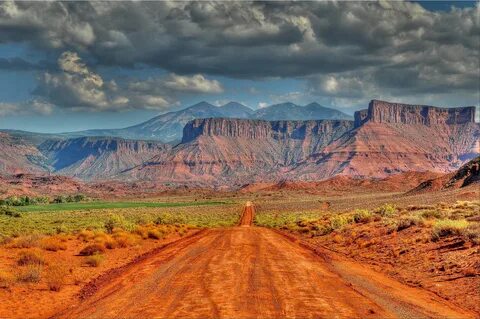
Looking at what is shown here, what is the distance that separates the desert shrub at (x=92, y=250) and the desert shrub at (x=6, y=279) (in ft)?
22.1

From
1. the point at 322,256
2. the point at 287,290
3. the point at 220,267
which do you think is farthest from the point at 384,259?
the point at 287,290

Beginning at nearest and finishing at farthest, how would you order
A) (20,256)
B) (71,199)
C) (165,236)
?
(20,256) → (165,236) → (71,199)

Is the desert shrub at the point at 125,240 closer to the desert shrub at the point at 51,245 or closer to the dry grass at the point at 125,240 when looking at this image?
the dry grass at the point at 125,240

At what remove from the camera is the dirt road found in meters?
11.6

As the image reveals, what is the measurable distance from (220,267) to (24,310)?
711 centimetres

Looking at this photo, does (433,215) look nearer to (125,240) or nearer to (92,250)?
(125,240)

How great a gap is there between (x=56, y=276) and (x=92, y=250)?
7.13m

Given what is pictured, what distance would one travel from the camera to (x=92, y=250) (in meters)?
23.2

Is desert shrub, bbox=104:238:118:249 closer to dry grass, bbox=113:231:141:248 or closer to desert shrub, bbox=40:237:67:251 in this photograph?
dry grass, bbox=113:231:141:248

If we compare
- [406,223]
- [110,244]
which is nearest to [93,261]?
[110,244]

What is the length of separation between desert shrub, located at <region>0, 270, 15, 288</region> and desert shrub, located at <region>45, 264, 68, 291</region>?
43.1 inches

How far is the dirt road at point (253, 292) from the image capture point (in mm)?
11555

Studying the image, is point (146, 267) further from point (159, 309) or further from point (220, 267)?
point (159, 309)

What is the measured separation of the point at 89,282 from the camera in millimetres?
16625
